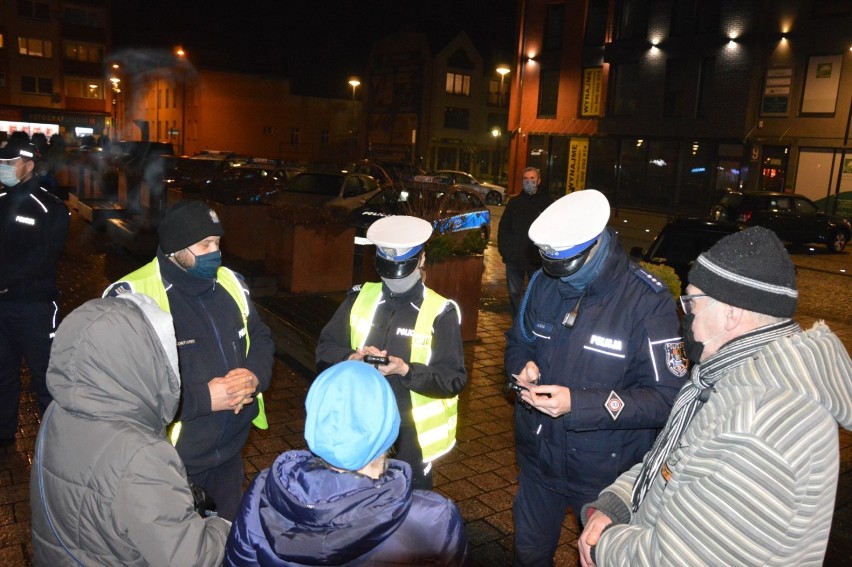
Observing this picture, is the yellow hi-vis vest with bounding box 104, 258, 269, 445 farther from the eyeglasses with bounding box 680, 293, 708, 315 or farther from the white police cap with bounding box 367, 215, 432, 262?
the eyeglasses with bounding box 680, 293, 708, 315

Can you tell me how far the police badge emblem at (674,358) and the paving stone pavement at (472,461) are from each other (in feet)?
6.09

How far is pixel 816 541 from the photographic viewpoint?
1.83m

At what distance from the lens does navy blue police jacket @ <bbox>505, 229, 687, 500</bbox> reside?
2.98 m

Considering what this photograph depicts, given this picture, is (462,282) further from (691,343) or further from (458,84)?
(458,84)

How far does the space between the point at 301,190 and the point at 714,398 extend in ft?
52.1

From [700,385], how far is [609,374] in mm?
939

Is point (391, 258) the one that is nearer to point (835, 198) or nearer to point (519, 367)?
point (519, 367)

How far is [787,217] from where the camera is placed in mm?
20250

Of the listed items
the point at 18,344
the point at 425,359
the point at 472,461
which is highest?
the point at 425,359

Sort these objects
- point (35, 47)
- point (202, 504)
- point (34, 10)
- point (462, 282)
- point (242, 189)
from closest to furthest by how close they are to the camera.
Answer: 1. point (202, 504)
2. point (462, 282)
3. point (242, 189)
4. point (34, 10)
5. point (35, 47)

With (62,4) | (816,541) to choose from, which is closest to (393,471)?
(816,541)

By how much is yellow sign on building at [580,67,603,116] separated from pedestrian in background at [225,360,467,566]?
119 ft

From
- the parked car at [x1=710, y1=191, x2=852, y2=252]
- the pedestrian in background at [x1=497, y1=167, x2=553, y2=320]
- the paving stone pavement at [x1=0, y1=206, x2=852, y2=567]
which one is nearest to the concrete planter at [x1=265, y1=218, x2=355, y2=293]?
the paving stone pavement at [x1=0, y1=206, x2=852, y2=567]

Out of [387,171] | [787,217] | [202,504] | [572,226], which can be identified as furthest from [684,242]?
[387,171]
